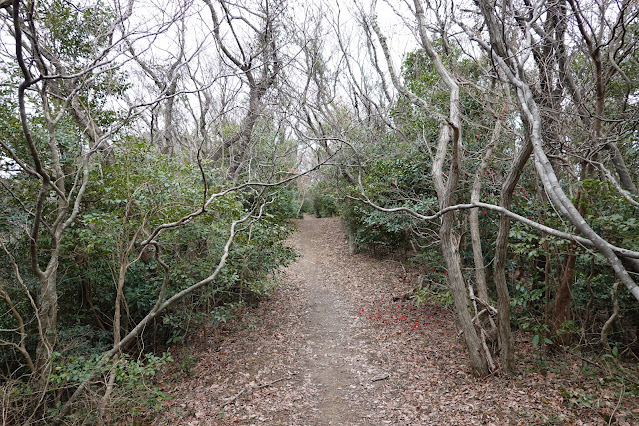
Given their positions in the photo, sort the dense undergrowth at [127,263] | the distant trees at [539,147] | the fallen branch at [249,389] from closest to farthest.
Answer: the distant trees at [539,147]
the dense undergrowth at [127,263]
the fallen branch at [249,389]

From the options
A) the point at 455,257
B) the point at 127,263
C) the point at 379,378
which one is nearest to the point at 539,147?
the point at 455,257

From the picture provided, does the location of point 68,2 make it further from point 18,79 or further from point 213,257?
point 213,257

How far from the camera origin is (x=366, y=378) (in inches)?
222

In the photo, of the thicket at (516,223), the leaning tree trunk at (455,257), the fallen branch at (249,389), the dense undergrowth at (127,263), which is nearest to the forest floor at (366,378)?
the fallen branch at (249,389)

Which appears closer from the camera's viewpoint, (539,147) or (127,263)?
(539,147)

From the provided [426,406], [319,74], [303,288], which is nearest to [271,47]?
[319,74]

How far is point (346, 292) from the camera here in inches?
390

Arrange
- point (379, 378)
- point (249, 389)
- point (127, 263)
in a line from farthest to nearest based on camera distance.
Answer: point (379, 378) → point (249, 389) → point (127, 263)

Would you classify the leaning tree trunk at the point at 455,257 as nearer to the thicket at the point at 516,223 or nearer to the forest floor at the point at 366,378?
the forest floor at the point at 366,378

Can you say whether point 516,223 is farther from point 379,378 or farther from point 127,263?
point 127,263

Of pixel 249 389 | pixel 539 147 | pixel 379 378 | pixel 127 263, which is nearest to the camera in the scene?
pixel 539 147

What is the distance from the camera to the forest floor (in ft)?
14.4

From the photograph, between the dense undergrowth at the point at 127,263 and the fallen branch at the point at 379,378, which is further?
the fallen branch at the point at 379,378

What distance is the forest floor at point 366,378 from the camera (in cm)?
439
